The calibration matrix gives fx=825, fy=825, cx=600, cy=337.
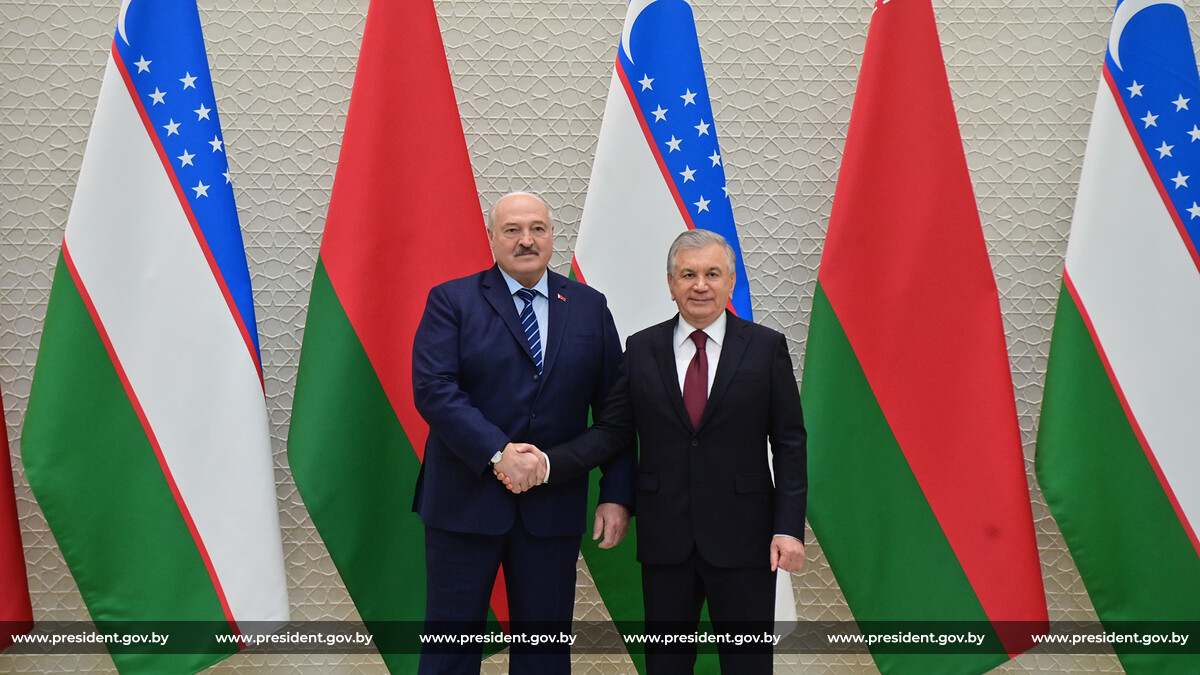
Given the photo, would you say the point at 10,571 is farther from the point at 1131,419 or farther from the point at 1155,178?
the point at 1155,178

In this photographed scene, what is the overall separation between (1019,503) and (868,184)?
2.59ft

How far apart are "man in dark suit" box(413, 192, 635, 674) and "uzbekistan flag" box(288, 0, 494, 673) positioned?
0.87ft

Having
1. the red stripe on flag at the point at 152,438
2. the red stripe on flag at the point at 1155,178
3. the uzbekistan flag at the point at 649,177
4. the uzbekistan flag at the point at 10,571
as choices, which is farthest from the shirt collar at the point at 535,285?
the red stripe on flag at the point at 1155,178

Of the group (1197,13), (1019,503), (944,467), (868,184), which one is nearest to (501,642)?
(944,467)

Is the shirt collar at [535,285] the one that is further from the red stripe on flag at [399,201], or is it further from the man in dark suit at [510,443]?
the red stripe on flag at [399,201]

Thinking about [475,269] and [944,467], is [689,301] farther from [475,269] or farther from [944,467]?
[944,467]

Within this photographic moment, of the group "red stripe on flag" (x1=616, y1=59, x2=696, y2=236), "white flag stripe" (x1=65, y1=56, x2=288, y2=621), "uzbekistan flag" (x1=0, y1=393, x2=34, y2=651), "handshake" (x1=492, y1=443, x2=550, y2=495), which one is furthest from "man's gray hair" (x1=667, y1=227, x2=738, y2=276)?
"uzbekistan flag" (x1=0, y1=393, x2=34, y2=651)

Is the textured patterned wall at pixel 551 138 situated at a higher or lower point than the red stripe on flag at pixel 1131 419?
higher

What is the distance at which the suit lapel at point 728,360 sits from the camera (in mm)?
1510

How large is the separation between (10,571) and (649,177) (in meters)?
1.65

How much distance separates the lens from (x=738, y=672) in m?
1.50

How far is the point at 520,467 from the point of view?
1471 mm

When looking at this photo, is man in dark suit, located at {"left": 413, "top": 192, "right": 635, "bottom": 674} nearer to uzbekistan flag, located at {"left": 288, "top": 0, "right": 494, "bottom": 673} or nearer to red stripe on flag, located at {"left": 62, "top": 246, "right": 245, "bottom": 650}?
uzbekistan flag, located at {"left": 288, "top": 0, "right": 494, "bottom": 673}

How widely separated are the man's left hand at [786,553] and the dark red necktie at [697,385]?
0.25 metres
